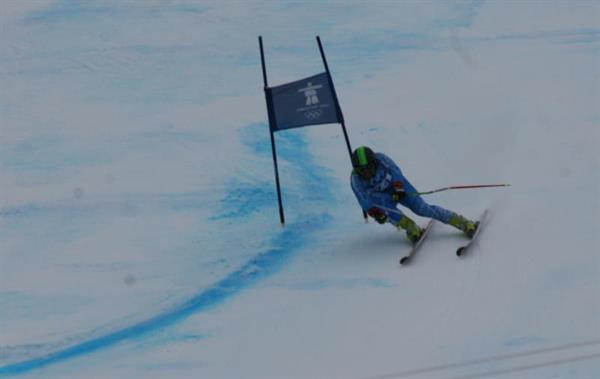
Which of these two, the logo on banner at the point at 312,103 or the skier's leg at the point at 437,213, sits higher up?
the logo on banner at the point at 312,103

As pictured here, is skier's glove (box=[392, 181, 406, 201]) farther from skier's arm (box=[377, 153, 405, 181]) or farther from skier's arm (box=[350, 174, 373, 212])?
skier's arm (box=[350, 174, 373, 212])

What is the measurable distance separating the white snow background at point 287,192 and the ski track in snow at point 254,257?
26mm

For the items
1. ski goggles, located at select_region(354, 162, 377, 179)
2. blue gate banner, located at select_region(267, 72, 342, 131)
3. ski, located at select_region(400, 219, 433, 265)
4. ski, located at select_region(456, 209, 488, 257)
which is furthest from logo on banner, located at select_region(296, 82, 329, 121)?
ski, located at select_region(456, 209, 488, 257)

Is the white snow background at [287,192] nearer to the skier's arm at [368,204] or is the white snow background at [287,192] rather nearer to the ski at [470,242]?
the ski at [470,242]

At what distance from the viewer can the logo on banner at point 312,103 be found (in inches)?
356

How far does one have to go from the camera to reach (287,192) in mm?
10117

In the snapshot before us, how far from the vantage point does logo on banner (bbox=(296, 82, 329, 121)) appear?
9.05 meters

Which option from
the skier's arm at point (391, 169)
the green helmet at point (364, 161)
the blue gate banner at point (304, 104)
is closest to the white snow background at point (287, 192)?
the skier's arm at point (391, 169)

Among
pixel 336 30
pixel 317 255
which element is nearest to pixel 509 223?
pixel 317 255

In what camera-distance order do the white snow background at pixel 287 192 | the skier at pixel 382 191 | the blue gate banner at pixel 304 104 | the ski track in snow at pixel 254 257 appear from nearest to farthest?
the white snow background at pixel 287 192 < the ski track in snow at pixel 254 257 < the skier at pixel 382 191 < the blue gate banner at pixel 304 104

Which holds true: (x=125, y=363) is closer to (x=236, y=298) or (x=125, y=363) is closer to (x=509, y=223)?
(x=236, y=298)

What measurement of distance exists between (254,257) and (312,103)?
1.47 metres

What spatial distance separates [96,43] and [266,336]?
22.5ft

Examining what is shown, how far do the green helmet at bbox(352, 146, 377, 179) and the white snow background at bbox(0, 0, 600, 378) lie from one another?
2.62 ft
